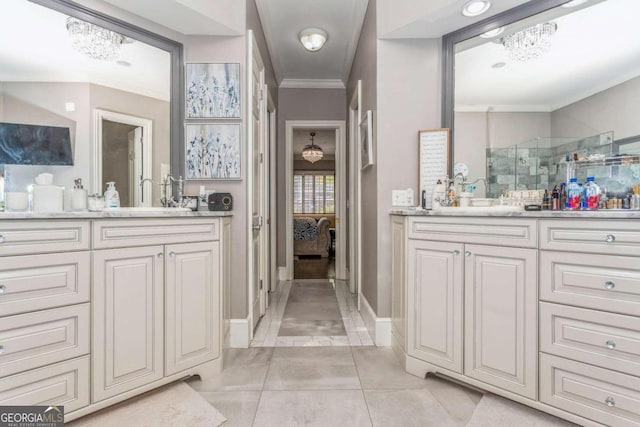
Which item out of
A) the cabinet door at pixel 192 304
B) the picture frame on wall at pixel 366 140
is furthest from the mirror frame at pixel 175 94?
the picture frame on wall at pixel 366 140

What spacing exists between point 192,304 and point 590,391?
6.30 feet

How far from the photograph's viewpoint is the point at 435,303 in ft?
5.76

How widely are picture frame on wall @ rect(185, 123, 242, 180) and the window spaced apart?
791 cm

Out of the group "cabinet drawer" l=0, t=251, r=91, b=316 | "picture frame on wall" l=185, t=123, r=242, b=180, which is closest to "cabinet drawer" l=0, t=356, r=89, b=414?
"cabinet drawer" l=0, t=251, r=91, b=316

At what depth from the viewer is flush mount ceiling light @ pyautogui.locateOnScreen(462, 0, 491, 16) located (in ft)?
6.27

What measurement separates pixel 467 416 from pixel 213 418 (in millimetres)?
1217

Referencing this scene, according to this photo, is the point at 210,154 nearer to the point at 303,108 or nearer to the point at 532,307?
the point at 532,307

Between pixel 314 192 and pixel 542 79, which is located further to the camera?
pixel 314 192

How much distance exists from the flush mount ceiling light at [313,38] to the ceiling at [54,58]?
1.48 metres

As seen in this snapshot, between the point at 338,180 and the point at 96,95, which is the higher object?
the point at 96,95

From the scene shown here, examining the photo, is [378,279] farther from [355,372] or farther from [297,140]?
[297,140]

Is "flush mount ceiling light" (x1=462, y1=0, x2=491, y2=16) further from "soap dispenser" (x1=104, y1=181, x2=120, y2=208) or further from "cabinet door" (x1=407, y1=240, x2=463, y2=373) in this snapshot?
"soap dispenser" (x1=104, y1=181, x2=120, y2=208)

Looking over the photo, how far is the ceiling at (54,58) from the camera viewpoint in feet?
5.38

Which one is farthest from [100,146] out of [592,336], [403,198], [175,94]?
[592,336]
